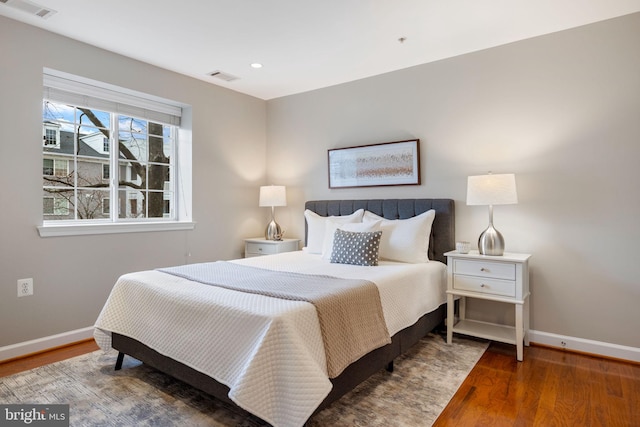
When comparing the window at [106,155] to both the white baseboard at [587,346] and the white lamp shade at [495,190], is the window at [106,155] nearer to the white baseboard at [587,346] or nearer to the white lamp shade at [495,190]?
the white lamp shade at [495,190]

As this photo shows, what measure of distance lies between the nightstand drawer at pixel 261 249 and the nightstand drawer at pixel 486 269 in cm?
196

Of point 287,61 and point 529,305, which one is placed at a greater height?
point 287,61

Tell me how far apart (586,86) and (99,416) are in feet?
12.5

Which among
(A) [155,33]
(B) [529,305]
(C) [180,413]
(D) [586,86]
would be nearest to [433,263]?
(B) [529,305]

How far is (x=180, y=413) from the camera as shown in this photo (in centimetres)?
192

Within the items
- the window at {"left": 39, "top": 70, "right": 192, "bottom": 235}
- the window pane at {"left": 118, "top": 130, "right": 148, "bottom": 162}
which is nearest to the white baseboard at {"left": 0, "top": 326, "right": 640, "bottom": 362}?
the window at {"left": 39, "top": 70, "right": 192, "bottom": 235}

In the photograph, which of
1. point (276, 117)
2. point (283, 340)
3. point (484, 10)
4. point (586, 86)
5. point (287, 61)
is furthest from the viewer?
point (276, 117)

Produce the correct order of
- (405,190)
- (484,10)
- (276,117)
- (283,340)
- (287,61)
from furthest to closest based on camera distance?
(276,117), (405,190), (287,61), (484,10), (283,340)

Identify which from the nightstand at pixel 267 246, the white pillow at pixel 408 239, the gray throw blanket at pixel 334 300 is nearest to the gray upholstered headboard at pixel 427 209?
the white pillow at pixel 408 239

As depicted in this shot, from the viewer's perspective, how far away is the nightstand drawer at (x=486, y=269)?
2.65 m

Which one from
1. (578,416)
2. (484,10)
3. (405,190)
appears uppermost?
(484,10)

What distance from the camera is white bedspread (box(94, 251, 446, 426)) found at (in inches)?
59.7

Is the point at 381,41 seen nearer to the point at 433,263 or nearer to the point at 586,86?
the point at 586,86

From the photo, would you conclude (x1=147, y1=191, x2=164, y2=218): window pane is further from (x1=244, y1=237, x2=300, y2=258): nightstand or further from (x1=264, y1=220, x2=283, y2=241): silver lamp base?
(x1=264, y1=220, x2=283, y2=241): silver lamp base
